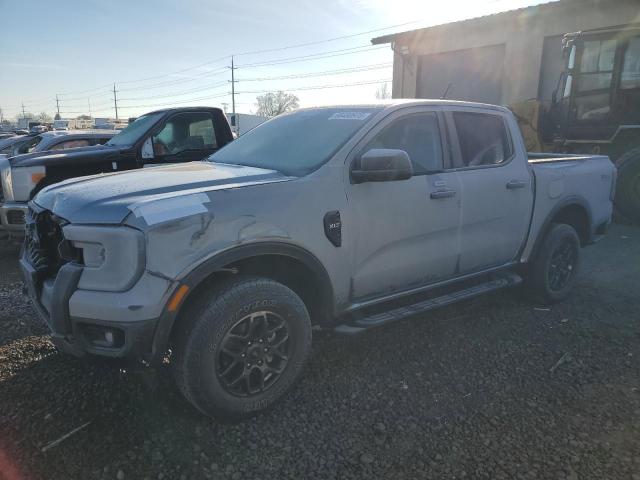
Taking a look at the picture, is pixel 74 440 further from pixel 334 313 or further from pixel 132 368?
pixel 334 313

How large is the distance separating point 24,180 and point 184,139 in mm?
1995

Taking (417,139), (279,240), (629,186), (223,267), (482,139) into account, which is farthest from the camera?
(629,186)

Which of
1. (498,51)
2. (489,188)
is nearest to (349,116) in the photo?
(489,188)

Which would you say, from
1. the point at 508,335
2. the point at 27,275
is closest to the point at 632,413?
the point at 508,335

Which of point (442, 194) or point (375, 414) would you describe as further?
point (442, 194)

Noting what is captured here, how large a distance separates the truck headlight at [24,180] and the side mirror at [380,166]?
4.56 meters

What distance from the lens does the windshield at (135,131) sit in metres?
6.29

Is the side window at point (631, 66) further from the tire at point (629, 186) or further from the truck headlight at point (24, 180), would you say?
the truck headlight at point (24, 180)

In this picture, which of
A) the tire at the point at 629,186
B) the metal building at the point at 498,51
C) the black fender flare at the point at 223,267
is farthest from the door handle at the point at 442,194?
the metal building at the point at 498,51

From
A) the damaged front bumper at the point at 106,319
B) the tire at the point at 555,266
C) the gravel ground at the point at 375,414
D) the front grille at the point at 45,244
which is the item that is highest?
the front grille at the point at 45,244

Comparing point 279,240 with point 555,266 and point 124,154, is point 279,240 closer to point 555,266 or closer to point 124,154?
point 555,266

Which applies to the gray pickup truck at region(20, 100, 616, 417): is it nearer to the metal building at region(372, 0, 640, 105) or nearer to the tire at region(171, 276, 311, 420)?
the tire at region(171, 276, 311, 420)

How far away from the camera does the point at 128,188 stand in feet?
8.91

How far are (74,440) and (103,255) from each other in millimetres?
1034
